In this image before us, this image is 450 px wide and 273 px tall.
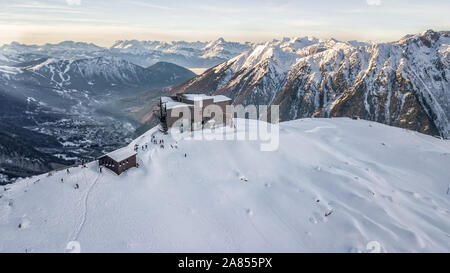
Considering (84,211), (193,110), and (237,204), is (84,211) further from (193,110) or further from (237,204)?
(193,110)

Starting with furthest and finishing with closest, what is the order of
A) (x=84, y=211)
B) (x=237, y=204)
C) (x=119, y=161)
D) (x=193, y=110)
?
(x=193, y=110) → (x=119, y=161) → (x=237, y=204) → (x=84, y=211)

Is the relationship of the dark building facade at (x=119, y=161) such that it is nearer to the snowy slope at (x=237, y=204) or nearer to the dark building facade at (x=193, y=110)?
the snowy slope at (x=237, y=204)

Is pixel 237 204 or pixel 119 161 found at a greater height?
pixel 119 161

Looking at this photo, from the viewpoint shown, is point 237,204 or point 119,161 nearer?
point 237,204

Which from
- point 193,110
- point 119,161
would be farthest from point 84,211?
point 193,110

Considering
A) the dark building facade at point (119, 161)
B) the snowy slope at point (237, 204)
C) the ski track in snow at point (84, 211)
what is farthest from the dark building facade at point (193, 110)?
the ski track in snow at point (84, 211)

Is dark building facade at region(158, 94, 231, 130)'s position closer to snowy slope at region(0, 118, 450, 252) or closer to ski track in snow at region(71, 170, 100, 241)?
snowy slope at region(0, 118, 450, 252)

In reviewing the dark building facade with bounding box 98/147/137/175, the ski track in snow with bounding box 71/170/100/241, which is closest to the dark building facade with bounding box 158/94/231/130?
the dark building facade with bounding box 98/147/137/175

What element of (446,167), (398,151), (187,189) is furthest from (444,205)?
(187,189)
